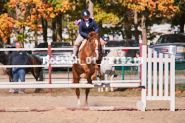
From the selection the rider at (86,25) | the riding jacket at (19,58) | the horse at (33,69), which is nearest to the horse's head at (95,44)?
the rider at (86,25)

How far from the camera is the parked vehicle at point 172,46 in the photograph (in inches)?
714

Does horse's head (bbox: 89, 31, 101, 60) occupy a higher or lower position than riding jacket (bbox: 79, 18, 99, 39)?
lower

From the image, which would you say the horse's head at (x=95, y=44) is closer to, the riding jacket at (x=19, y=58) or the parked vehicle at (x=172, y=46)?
the riding jacket at (x=19, y=58)

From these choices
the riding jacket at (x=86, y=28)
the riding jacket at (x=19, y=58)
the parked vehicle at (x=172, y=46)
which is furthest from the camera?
the parked vehicle at (x=172, y=46)

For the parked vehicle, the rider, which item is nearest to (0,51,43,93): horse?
the rider

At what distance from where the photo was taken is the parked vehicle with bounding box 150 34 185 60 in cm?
1812

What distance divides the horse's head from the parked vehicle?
10588mm

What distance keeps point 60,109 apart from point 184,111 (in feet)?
10.3

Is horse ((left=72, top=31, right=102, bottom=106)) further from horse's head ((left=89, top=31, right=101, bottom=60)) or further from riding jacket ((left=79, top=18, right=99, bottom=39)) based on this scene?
riding jacket ((left=79, top=18, right=99, bottom=39))

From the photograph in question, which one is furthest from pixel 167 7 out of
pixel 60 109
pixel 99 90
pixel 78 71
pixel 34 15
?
pixel 60 109

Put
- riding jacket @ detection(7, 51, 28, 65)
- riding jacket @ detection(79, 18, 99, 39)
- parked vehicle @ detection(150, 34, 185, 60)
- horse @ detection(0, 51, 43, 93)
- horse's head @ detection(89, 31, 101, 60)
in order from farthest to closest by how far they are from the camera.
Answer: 1. parked vehicle @ detection(150, 34, 185, 60)
2. horse @ detection(0, 51, 43, 93)
3. riding jacket @ detection(7, 51, 28, 65)
4. riding jacket @ detection(79, 18, 99, 39)
5. horse's head @ detection(89, 31, 101, 60)

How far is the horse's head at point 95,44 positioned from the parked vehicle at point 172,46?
10.6 m

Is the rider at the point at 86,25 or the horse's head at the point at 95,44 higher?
the rider at the point at 86,25

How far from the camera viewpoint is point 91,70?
8539 millimetres
